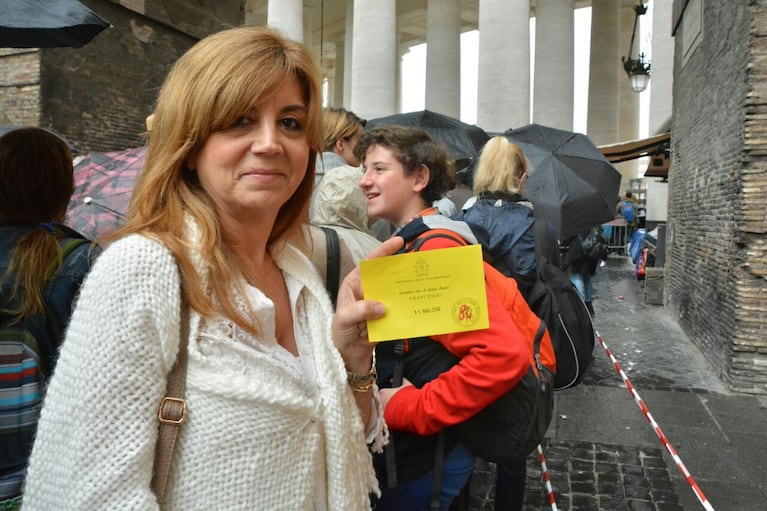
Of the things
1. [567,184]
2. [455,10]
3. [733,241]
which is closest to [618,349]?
[733,241]

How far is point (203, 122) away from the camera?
1.26 meters

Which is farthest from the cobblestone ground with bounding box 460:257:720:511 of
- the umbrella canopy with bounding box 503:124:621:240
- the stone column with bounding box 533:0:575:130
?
the stone column with bounding box 533:0:575:130

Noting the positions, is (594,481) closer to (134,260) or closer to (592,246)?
(134,260)

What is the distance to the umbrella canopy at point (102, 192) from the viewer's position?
2.91 m

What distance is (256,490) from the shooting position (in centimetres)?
116

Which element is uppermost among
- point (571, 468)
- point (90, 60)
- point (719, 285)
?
point (90, 60)

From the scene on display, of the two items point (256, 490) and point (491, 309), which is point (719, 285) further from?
point (256, 490)

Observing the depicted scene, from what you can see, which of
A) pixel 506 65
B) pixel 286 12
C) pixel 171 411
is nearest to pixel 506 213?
pixel 171 411

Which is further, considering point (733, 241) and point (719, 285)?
point (719, 285)

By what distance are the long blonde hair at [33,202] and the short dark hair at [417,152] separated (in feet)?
4.01

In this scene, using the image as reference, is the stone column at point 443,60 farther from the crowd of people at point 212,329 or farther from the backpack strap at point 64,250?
the crowd of people at point 212,329

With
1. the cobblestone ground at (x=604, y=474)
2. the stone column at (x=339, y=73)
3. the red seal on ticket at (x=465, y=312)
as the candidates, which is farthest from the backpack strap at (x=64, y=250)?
the stone column at (x=339, y=73)

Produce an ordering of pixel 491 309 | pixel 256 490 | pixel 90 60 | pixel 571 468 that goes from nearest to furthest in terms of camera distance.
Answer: pixel 256 490, pixel 491 309, pixel 571 468, pixel 90 60

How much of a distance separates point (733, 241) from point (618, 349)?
2.48 meters
